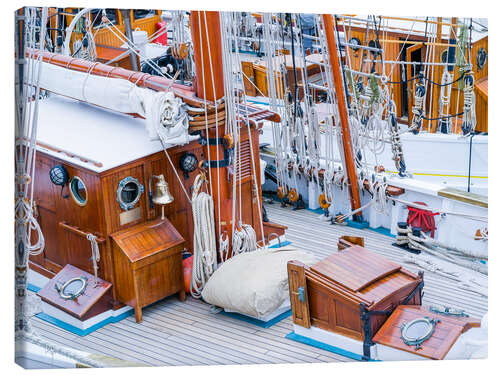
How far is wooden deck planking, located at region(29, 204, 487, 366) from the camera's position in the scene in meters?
7.39

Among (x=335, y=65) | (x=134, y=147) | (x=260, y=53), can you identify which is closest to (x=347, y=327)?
(x=134, y=147)

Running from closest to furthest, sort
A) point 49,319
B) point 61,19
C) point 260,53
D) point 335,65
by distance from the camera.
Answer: point 49,319
point 335,65
point 61,19
point 260,53

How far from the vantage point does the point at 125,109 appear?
8.37 metres

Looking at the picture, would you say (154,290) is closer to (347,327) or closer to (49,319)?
(49,319)

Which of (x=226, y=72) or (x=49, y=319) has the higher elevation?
(x=226, y=72)

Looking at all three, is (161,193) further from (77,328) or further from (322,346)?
(322,346)

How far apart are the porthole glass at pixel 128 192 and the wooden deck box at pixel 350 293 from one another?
1408 millimetres

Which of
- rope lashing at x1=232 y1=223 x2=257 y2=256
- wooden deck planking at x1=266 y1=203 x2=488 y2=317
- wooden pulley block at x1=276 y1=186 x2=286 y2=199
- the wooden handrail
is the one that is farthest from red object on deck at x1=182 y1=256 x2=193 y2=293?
wooden pulley block at x1=276 y1=186 x2=286 y2=199

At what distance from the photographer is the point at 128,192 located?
788 cm

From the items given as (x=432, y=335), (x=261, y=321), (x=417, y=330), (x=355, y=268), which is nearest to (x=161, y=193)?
(x=261, y=321)

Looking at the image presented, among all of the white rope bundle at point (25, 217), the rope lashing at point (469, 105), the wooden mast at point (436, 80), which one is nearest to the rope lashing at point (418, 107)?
the wooden mast at point (436, 80)

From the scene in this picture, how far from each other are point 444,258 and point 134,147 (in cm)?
272

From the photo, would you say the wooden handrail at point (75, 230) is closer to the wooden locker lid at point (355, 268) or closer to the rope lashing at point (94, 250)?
the rope lashing at point (94, 250)

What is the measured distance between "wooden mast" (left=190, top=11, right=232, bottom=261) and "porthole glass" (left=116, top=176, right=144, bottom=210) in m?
0.65
